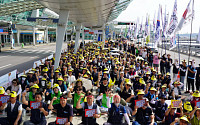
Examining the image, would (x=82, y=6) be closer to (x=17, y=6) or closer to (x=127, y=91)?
(x=127, y=91)

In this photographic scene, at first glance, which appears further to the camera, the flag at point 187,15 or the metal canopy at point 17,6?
the metal canopy at point 17,6

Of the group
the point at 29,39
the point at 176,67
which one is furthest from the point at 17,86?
the point at 29,39

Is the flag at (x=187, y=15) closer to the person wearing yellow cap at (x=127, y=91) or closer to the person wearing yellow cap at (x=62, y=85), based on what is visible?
the person wearing yellow cap at (x=127, y=91)

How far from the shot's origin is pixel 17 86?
762 centimetres

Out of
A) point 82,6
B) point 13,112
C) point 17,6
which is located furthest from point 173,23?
point 17,6

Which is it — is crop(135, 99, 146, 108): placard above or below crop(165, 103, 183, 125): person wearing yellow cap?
above

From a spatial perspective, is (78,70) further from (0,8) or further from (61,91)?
(0,8)

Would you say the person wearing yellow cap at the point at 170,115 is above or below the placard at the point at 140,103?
below

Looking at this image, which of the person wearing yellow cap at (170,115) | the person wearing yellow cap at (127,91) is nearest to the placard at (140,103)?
the person wearing yellow cap at (170,115)

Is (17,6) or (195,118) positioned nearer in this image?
(195,118)

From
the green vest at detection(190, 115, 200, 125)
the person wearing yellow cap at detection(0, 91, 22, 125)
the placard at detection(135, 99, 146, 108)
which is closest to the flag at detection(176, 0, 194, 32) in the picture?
the green vest at detection(190, 115, 200, 125)

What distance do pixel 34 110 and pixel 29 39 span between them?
206 ft

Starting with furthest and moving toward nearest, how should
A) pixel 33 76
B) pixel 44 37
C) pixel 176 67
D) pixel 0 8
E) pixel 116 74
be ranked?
pixel 44 37 < pixel 0 8 < pixel 176 67 < pixel 116 74 < pixel 33 76

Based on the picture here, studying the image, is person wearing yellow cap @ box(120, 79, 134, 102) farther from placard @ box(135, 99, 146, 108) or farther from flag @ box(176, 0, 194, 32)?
flag @ box(176, 0, 194, 32)
